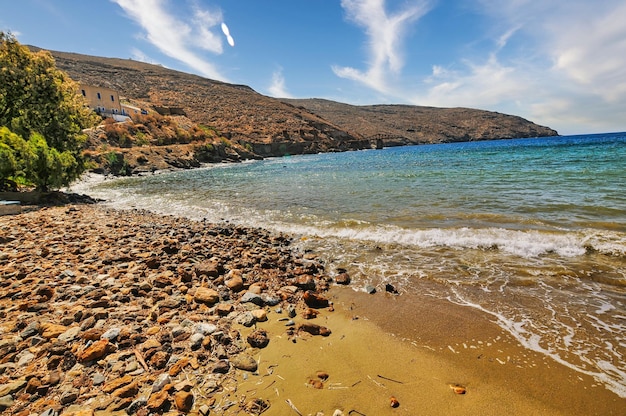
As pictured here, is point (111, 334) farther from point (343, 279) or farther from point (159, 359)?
point (343, 279)

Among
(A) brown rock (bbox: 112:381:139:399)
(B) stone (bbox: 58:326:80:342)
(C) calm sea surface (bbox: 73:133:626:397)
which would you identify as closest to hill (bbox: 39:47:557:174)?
(C) calm sea surface (bbox: 73:133:626:397)

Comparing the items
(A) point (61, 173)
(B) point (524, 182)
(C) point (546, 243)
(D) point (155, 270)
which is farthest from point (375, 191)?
(A) point (61, 173)

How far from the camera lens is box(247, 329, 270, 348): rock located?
12.0ft

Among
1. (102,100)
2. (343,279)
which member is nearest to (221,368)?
(343,279)

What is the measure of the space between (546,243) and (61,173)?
2142 centimetres

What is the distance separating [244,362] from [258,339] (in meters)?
0.41

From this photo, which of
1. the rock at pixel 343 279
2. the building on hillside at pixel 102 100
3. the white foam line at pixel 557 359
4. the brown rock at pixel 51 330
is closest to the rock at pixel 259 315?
the rock at pixel 343 279

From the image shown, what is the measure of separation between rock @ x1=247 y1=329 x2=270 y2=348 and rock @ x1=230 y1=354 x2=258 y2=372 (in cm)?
23

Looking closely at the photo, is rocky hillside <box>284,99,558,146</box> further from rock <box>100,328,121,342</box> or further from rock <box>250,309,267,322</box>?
rock <box>100,328,121,342</box>

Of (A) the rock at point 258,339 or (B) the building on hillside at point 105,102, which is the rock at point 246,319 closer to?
(A) the rock at point 258,339

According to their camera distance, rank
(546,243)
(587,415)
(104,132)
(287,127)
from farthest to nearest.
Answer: (287,127) → (104,132) → (546,243) → (587,415)

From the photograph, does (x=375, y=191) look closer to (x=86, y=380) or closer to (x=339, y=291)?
(x=339, y=291)

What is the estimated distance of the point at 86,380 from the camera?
9.60 ft

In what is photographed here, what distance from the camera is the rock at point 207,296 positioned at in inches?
185
